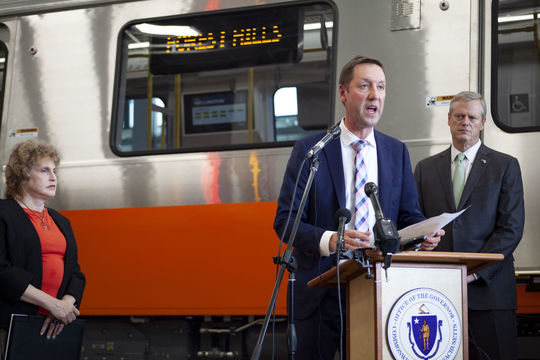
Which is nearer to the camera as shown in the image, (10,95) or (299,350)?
(299,350)

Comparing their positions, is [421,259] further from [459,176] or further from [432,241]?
[459,176]

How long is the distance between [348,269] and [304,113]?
2176mm

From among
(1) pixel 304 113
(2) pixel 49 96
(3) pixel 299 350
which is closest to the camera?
(3) pixel 299 350

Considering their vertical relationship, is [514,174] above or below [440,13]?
below

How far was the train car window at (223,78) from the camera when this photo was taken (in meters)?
4.91

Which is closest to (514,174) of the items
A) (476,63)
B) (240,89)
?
(476,63)

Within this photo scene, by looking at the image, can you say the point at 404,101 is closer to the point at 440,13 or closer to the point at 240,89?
the point at 440,13

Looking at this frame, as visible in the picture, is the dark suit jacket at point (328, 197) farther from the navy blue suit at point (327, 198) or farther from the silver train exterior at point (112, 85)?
the silver train exterior at point (112, 85)

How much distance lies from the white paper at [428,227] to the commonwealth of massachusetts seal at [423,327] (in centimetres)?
23

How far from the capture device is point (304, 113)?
16.0 ft

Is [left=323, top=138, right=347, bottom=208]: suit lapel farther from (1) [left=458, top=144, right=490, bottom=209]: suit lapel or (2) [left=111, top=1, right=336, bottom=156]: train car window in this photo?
(2) [left=111, top=1, right=336, bottom=156]: train car window

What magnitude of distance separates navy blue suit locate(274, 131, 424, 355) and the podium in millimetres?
375

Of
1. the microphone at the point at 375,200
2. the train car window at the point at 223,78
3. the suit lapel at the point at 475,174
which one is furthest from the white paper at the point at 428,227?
the train car window at the point at 223,78

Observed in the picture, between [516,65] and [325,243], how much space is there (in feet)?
7.41
